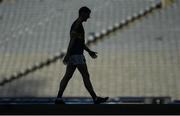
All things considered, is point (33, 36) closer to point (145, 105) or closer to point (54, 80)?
point (54, 80)

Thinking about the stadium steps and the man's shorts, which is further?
the stadium steps

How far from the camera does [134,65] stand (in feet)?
47.1

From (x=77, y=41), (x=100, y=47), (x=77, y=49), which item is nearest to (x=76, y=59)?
(x=77, y=49)

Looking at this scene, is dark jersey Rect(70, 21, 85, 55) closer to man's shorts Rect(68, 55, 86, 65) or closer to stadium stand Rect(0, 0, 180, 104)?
man's shorts Rect(68, 55, 86, 65)

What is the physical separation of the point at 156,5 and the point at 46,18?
337 cm

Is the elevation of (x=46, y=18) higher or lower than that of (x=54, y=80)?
higher

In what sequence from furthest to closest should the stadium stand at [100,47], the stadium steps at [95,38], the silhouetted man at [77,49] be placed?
the stadium steps at [95,38]
the stadium stand at [100,47]
the silhouetted man at [77,49]

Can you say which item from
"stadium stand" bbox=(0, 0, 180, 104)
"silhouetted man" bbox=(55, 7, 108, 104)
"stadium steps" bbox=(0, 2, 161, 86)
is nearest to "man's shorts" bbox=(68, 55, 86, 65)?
"silhouetted man" bbox=(55, 7, 108, 104)

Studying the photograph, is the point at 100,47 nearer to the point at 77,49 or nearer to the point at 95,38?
the point at 95,38

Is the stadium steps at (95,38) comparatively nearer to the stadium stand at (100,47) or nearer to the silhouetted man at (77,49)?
the stadium stand at (100,47)

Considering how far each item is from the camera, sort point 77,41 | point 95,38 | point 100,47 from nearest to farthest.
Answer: point 77,41, point 100,47, point 95,38

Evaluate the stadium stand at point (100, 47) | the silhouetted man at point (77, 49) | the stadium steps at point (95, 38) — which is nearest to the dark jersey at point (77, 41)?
the silhouetted man at point (77, 49)

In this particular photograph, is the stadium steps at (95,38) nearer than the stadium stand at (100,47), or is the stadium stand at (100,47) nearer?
the stadium stand at (100,47)

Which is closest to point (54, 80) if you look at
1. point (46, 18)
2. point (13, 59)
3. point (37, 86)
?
point (37, 86)
